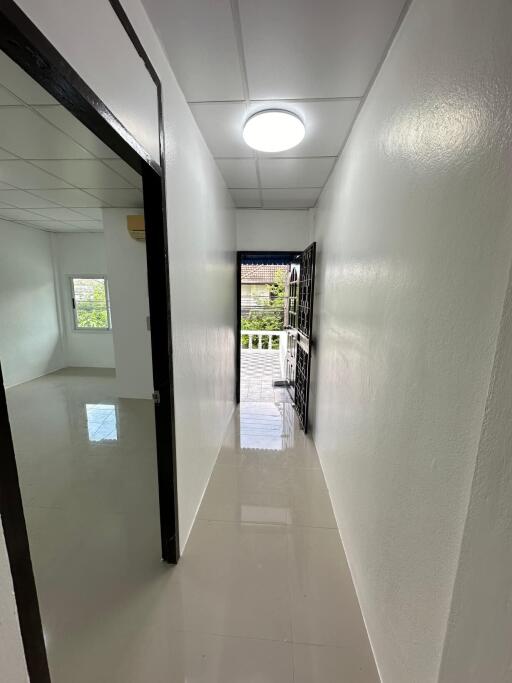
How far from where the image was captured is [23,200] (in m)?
3.38

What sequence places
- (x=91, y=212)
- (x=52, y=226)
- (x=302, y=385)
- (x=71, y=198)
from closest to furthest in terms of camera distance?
(x=71, y=198) → (x=302, y=385) → (x=91, y=212) → (x=52, y=226)

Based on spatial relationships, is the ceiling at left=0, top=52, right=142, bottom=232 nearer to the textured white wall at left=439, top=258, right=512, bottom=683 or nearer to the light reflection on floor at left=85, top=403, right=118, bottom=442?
the textured white wall at left=439, top=258, right=512, bottom=683

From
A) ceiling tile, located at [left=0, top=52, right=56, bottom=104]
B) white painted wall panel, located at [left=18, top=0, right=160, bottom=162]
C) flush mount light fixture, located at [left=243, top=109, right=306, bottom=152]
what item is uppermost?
ceiling tile, located at [left=0, top=52, right=56, bottom=104]

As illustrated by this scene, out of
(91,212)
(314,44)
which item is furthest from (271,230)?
(91,212)

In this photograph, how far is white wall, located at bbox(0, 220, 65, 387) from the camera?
4434mm

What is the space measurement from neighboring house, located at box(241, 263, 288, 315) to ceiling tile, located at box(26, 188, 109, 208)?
453 cm

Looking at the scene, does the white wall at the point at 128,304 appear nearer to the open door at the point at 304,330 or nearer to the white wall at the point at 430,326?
the open door at the point at 304,330

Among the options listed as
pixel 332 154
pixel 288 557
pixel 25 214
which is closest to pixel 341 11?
pixel 332 154

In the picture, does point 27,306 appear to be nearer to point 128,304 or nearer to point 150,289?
point 128,304

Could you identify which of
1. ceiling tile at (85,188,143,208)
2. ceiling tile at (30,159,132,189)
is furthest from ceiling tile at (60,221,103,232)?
ceiling tile at (30,159,132,189)

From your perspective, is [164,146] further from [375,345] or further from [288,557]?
[288,557]

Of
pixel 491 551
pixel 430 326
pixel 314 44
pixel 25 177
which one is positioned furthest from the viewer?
pixel 25 177

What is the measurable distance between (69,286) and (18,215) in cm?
155

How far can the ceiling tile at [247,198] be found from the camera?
301cm
